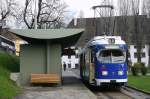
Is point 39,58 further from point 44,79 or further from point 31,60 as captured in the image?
point 44,79

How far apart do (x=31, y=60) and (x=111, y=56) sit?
524 centimetres

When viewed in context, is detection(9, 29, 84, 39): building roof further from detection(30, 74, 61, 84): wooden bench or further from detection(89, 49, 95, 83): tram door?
detection(30, 74, 61, 84): wooden bench

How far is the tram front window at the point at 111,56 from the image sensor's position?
2941cm

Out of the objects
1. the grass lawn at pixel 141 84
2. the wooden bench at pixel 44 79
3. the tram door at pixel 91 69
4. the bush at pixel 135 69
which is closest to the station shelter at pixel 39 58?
the wooden bench at pixel 44 79

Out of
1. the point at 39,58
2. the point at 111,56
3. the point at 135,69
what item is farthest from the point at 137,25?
the point at 111,56

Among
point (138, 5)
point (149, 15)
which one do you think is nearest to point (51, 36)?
point (138, 5)

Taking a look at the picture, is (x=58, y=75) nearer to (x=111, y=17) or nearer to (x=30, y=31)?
(x=30, y=31)

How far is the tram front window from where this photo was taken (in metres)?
29.4

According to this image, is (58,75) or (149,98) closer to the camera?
(149,98)

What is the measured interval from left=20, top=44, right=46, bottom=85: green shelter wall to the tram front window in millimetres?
3917

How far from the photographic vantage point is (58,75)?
3050 cm

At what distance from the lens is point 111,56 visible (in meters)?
29.5

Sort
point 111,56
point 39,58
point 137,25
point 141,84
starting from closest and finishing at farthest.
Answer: point 111,56 → point 39,58 → point 141,84 → point 137,25

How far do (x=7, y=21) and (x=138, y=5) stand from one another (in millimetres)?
20022
